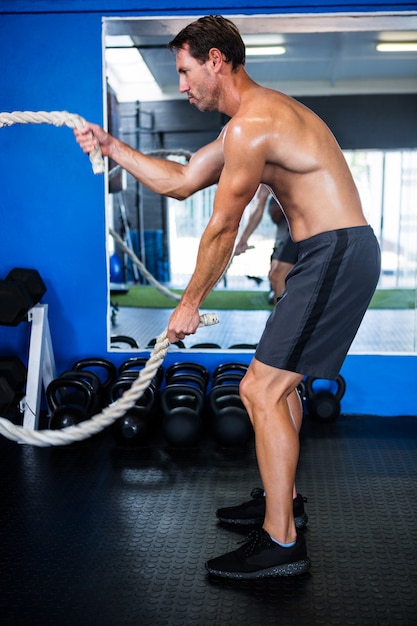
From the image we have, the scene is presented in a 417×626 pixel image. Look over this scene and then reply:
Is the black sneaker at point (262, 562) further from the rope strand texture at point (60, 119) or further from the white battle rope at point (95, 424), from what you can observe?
the rope strand texture at point (60, 119)

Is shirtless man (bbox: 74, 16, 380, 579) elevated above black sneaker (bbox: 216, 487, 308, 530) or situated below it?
above

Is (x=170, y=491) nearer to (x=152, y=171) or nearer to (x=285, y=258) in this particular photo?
(x=152, y=171)

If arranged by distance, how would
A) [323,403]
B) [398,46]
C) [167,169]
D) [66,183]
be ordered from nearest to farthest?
[167,169] → [323,403] → [66,183] → [398,46]

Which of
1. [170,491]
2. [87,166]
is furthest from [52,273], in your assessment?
[170,491]

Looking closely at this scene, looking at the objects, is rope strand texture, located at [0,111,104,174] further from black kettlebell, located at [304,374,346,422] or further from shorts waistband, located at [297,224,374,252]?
black kettlebell, located at [304,374,346,422]

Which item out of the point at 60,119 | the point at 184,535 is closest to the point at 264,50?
the point at 60,119

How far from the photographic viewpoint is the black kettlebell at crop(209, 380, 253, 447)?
269 cm

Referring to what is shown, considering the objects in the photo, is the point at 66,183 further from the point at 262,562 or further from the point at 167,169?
the point at 262,562

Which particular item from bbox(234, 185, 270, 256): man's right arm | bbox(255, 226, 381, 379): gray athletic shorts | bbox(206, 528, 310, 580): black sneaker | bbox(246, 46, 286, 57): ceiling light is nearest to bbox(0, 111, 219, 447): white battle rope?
bbox(255, 226, 381, 379): gray athletic shorts

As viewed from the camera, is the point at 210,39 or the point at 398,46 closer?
the point at 210,39

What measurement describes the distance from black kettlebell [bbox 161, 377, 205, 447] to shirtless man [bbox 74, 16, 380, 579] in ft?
2.97

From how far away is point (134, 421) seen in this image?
8.95 feet

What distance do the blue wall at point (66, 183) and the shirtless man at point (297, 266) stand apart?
1463 mm

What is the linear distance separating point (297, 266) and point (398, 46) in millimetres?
3145
